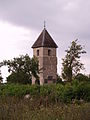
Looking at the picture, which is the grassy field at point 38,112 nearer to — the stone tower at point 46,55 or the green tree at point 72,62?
the green tree at point 72,62

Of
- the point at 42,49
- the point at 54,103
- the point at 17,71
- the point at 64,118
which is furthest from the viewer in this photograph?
the point at 42,49

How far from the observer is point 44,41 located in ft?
308

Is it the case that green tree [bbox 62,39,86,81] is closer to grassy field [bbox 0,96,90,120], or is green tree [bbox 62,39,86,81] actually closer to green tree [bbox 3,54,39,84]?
green tree [bbox 3,54,39,84]

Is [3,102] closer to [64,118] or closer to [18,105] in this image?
[18,105]

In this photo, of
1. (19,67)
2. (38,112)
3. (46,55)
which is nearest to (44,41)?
(46,55)

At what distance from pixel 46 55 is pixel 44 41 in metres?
3.96

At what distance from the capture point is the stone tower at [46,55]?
91.7m

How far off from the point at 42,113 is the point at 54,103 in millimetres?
1351

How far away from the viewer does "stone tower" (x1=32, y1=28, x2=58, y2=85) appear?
301 ft

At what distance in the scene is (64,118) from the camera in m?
6.15

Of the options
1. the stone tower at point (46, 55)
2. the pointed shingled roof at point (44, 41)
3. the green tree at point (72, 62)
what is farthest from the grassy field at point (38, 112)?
the pointed shingled roof at point (44, 41)

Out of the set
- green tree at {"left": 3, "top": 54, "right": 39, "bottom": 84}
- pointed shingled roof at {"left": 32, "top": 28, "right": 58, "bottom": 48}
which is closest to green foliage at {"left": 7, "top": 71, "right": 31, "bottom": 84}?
green tree at {"left": 3, "top": 54, "right": 39, "bottom": 84}

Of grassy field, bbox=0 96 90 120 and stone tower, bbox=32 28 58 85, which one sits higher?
stone tower, bbox=32 28 58 85

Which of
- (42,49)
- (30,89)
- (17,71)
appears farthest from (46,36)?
(30,89)
